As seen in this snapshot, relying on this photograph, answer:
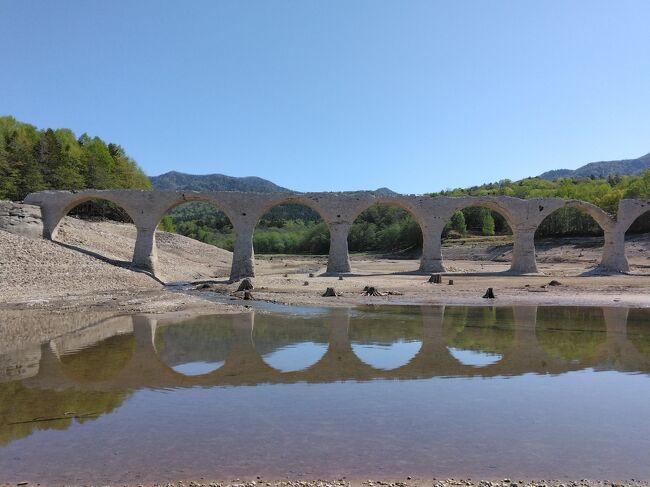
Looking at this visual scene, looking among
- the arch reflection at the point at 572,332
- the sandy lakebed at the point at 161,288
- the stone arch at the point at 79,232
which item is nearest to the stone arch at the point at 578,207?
the sandy lakebed at the point at 161,288

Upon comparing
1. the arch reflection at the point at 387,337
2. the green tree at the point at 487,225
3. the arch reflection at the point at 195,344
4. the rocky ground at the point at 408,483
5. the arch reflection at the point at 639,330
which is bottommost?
the arch reflection at the point at 639,330

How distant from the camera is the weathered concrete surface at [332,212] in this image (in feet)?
91.8

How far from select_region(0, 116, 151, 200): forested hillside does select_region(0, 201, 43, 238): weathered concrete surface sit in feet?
45.5

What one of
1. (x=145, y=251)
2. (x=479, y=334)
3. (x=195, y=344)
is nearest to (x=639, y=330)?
(x=479, y=334)

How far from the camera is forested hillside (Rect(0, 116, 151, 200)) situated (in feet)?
129

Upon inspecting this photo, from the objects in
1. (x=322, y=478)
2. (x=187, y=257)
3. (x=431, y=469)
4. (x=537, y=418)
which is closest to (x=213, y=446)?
(x=322, y=478)

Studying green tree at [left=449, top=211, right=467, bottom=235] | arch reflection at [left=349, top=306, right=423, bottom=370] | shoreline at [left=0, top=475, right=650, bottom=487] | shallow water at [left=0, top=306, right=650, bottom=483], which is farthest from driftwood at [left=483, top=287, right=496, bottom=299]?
green tree at [left=449, top=211, right=467, bottom=235]

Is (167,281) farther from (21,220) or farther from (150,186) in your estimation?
(150,186)

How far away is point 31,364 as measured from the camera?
343 inches

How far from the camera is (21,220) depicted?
87.0ft

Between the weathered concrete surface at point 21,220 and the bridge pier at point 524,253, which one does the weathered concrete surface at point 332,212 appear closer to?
the bridge pier at point 524,253

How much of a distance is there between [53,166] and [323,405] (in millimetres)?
43934

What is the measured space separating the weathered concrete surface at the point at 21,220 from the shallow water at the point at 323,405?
683 inches

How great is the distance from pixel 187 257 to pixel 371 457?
35.5m
